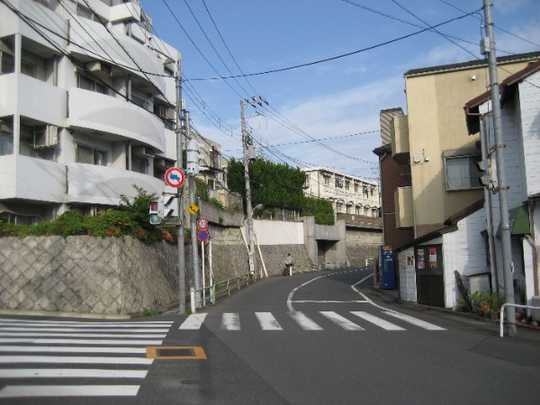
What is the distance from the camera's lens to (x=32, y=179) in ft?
65.0

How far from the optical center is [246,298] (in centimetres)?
2195

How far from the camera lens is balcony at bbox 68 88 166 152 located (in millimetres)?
22219

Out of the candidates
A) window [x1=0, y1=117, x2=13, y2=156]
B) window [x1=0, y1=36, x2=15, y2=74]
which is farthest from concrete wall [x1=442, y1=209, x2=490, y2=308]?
window [x1=0, y1=36, x2=15, y2=74]

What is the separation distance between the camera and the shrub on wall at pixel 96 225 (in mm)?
16828

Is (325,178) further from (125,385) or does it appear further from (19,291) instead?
(125,385)

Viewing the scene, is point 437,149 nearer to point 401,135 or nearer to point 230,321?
point 401,135

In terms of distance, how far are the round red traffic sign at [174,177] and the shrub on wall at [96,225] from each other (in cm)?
183

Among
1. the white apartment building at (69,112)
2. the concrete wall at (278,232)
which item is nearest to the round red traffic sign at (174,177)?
the white apartment building at (69,112)

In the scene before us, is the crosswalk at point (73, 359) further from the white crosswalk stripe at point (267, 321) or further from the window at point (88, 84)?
the window at point (88, 84)

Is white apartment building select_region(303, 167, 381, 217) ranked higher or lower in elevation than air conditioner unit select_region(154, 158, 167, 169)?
higher

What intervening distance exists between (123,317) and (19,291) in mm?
3566

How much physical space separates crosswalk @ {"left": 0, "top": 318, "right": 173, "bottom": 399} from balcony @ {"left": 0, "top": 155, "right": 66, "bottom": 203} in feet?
27.1

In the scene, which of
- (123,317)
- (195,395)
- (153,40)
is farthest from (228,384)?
(153,40)

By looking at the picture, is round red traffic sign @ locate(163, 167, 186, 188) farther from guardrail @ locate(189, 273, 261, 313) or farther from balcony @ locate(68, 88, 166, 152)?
balcony @ locate(68, 88, 166, 152)
